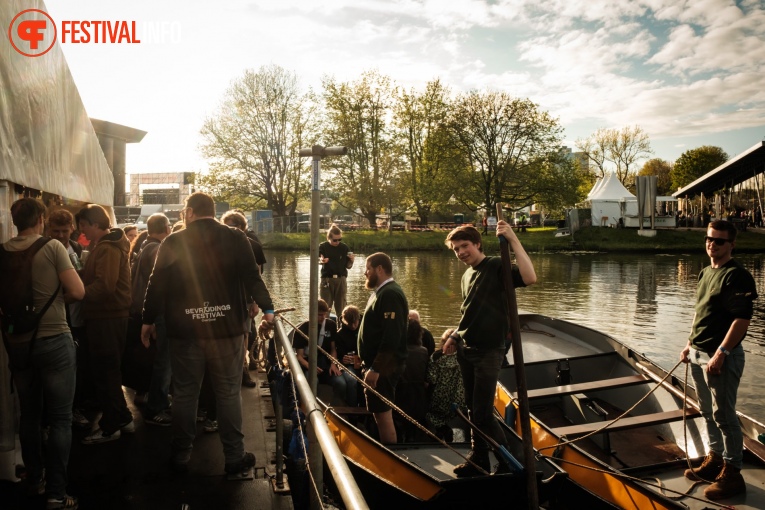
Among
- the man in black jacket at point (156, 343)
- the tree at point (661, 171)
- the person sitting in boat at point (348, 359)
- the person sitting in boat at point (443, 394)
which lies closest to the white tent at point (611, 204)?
the tree at point (661, 171)

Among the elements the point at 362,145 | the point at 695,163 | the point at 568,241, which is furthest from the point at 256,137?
the point at 695,163

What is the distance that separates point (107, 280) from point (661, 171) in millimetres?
91181

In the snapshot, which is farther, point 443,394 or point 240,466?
point 443,394

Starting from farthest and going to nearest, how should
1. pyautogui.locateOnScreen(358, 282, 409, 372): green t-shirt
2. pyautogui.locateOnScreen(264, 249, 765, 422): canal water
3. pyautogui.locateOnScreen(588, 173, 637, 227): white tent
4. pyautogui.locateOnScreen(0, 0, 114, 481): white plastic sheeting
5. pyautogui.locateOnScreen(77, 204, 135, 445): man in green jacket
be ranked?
pyautogui.locateOnScreen(588, 173, 637, 227): white tent → pyautogui.locateOnScreen(264, 249, 765, 422): canal water → pyautogui.locateOnScreen(358, 282, 409, 372): green t-shirt → pyautogui.locateOnScreen(77, 204, 135, 445): man in green jacket → pyautogui.locateOnScreen(0, 0, 114, 481): white plastic sheeting

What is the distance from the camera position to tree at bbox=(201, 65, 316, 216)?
45.2m

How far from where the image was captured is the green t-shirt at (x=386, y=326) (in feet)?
16.1

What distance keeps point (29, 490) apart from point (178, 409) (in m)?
1.02

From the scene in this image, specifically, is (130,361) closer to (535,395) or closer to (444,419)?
(444,419)

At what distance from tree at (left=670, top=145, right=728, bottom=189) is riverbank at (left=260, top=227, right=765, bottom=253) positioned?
38.2 metres

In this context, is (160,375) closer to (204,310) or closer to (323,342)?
(204,310)

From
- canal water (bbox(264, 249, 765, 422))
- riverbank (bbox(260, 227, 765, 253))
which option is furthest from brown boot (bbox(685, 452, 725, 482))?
riverbank (bbox(260, 227, 765, 253))

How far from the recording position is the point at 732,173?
40.3 metres

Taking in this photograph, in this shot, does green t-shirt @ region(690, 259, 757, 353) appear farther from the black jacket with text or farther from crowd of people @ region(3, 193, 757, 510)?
the black jacket with text

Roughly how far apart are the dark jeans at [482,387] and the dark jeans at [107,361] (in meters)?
2.77
